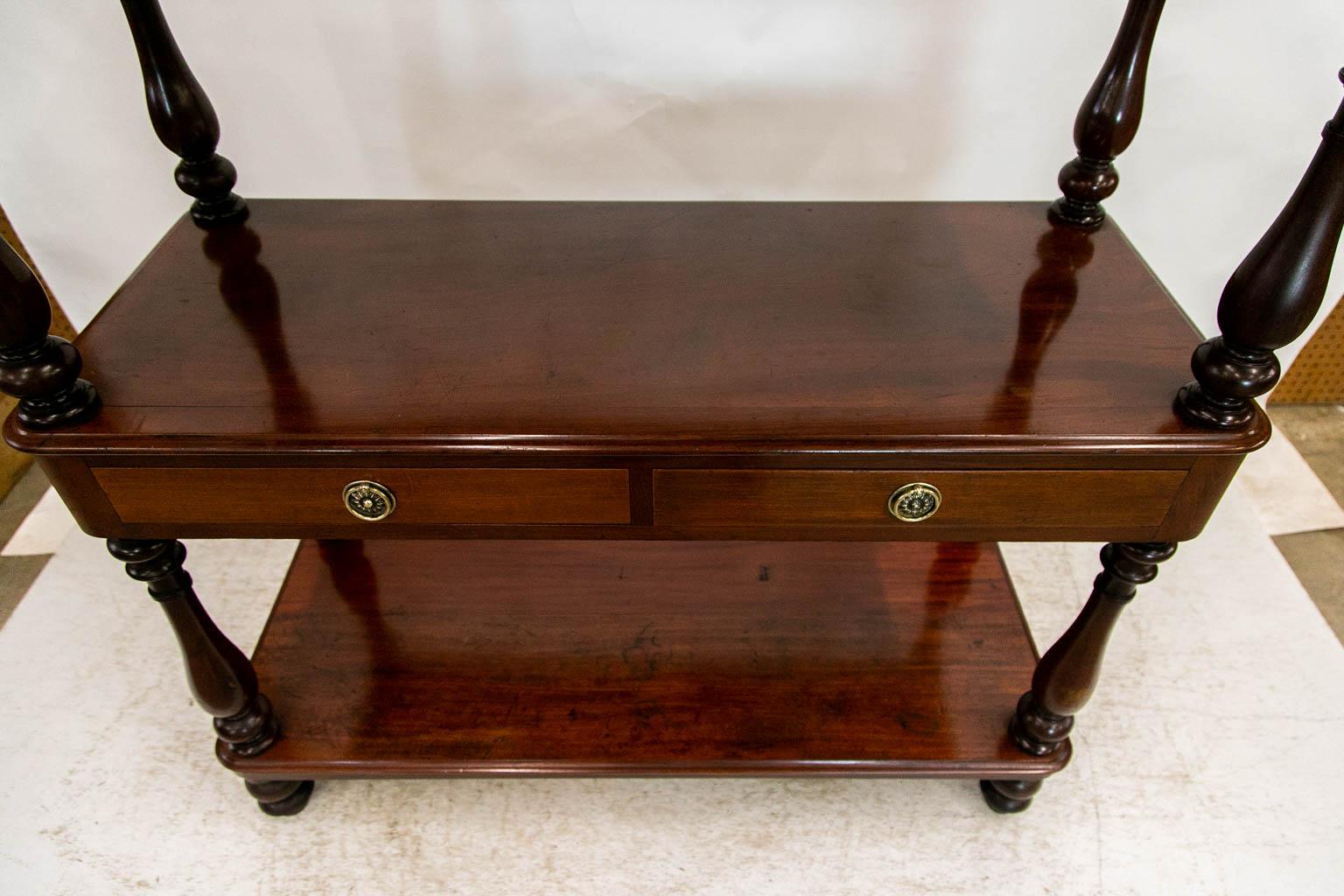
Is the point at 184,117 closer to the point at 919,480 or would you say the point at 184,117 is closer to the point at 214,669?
the point at 214,669

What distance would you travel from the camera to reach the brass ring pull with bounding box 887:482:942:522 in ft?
3.91

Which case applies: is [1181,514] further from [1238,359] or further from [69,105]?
[69,105]

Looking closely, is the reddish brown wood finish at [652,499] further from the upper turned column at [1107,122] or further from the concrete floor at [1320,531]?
the concrete floor at [1320,531]

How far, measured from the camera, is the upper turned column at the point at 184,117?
4.56 ft

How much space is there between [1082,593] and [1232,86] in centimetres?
Result: 103

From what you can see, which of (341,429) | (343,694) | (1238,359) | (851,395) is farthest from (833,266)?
(343,694)

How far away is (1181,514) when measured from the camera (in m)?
1.22

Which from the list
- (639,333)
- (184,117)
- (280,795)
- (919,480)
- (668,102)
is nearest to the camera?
(919,480)

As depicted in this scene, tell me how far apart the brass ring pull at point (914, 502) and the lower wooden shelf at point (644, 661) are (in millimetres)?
481

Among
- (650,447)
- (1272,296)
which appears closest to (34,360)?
(650,447)

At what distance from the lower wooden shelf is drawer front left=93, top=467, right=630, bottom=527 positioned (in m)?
0.46

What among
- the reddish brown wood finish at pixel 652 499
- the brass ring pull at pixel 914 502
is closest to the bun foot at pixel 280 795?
the reddish brown wood finish at pixel 652 499

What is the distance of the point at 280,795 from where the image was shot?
1572 mm

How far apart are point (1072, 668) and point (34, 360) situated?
4.54 ft
